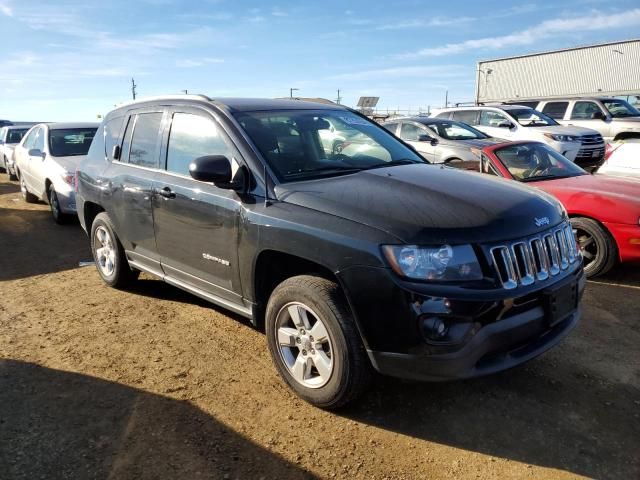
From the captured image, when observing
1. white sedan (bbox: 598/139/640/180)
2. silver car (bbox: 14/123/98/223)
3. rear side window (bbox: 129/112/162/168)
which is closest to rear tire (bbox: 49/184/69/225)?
silver car (bbox: 14/123/98/223)

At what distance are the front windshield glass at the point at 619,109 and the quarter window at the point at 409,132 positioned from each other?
278 inches

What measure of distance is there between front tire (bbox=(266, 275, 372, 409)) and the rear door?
1.63 meters

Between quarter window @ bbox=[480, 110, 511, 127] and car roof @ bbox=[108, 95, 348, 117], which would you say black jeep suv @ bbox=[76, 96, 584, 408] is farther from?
quarter window @ bbox=[480, 110, 511, 127]

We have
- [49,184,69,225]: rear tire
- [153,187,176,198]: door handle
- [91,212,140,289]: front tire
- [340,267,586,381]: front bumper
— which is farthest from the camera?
[49,184,69,225]: rear tire

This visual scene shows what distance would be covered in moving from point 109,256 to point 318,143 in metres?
2.64

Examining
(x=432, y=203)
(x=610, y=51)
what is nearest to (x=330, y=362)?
(x=432, y=203)

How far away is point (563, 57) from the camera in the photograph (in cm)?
3494

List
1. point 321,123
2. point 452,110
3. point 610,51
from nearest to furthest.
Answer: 1. point 321,123
2. point 452,110
3. point 610,51

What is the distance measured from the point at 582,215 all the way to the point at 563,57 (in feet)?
113

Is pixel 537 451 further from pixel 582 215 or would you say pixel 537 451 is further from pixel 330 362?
pixel 582 215

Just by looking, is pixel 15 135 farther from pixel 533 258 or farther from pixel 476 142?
pixel 533 258

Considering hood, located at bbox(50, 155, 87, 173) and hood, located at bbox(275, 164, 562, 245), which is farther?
hood, located at bbox(50, 155, 87, 173)

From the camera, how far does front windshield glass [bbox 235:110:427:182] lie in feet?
11.9

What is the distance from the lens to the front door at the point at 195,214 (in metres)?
3.61
